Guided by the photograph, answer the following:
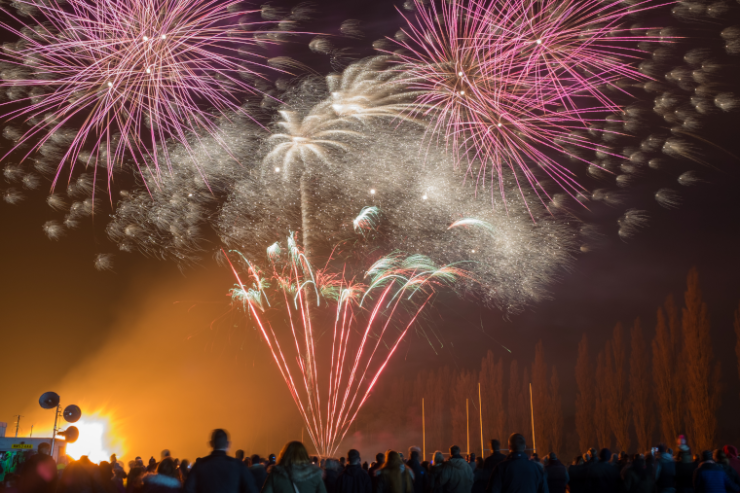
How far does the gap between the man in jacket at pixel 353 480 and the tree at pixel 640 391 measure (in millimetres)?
28344

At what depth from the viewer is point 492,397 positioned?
4966 cm

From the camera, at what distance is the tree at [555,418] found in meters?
40.7

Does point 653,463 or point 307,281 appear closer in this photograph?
point 653,463

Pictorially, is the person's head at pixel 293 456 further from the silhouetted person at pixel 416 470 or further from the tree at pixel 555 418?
the tree at pixel 555 418

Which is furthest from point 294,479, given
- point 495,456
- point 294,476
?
point 495,456

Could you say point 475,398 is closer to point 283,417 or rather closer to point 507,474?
point 283,417

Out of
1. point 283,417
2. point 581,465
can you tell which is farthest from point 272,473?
point 283,417

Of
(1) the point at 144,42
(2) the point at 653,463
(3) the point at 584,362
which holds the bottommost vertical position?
(2) the point at 653,463

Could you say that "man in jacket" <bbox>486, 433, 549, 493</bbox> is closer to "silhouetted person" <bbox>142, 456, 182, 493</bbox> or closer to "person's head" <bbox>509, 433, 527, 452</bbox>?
"person's head" <bbox>509, 433, 527, 452</bbox>

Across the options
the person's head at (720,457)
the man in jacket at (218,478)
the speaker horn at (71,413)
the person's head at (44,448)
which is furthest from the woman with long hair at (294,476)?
the speaker horn at (71,413)

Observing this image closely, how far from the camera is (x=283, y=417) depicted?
2950 inches

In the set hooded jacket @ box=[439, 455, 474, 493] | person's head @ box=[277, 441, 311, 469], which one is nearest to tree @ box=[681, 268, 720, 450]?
hooded jacket @ box=[439, 455, 474, 493]

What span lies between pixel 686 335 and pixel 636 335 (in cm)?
562

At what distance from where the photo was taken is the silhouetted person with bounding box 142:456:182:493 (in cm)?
608
